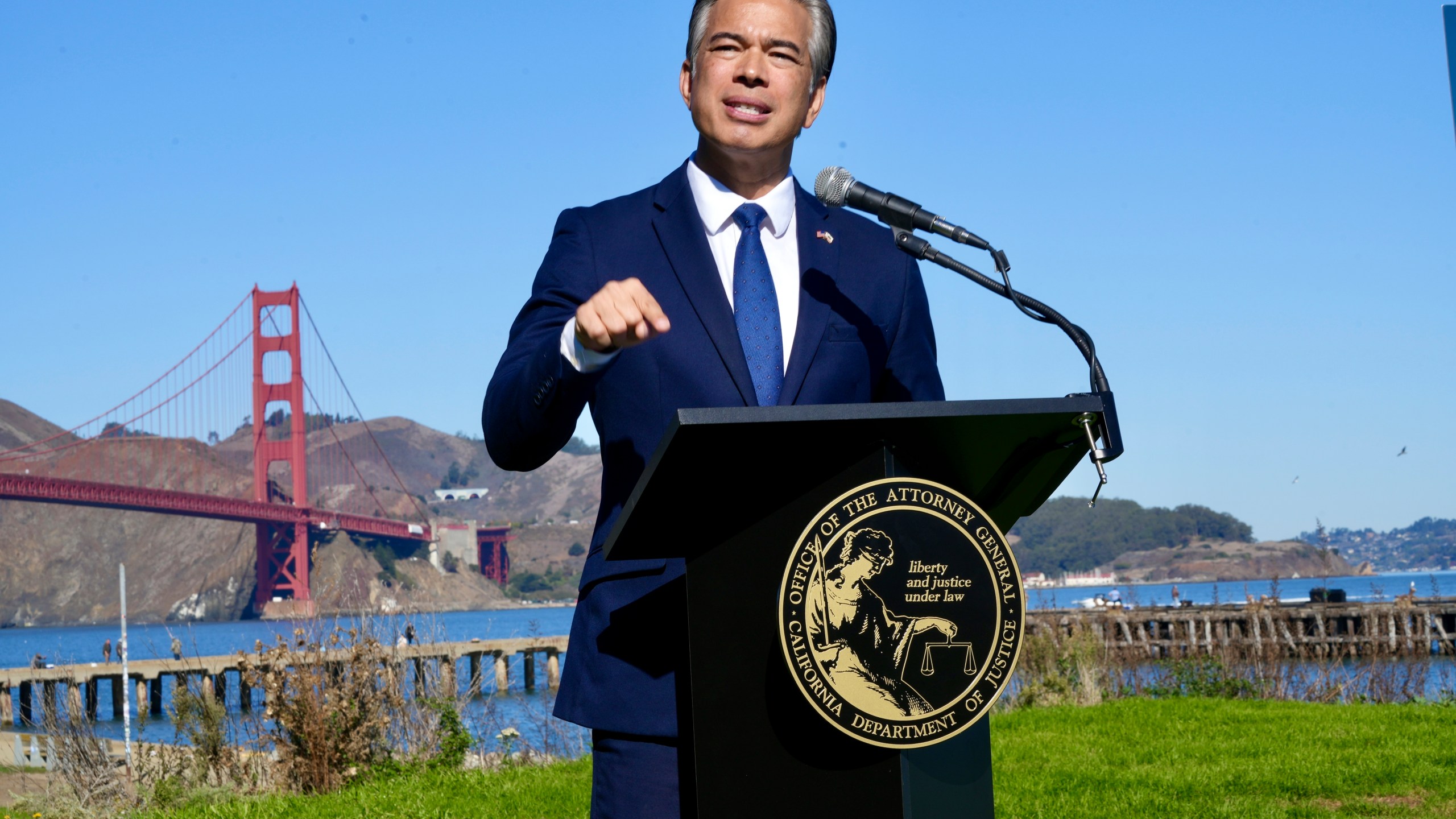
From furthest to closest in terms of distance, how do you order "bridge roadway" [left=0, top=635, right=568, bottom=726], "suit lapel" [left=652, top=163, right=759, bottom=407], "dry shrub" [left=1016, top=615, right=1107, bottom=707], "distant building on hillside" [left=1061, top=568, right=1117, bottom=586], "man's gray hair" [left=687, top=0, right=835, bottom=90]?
"distant building on hillside" [left=1061, top=568, right=1117, bottom=586] < "bridge roadway" [left=0, top=635, right=568, bottom=726] < "dry shrub" [left=1016, top=615, right=1107, bottom=707] < "man's gray hair" [left=687, top=0, right=835, bottom=90] < "suit lapel" [left=652, top=163, right=759, bottom=407]

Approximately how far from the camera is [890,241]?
197cm

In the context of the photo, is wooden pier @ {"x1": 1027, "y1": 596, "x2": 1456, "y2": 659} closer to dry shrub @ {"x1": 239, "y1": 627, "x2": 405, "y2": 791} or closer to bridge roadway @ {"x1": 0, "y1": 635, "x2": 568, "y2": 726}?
dry shrub @ {"x1": 239, "y1": 627, "x2": 405, "y2": 791}

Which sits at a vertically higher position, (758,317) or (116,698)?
(758,317)

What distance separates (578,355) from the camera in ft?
4.86

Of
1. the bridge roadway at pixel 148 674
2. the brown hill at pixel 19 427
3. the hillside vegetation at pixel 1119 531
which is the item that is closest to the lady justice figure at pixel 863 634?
the bridge roadway at pixel 148 674

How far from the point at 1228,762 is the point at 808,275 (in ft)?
20.1

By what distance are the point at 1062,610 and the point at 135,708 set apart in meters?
27.7

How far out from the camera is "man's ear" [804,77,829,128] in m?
1.96

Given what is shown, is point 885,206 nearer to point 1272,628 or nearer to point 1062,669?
point 1062,669

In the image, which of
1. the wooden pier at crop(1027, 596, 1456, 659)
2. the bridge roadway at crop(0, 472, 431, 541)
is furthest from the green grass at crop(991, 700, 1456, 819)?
the bridge roadway at crop(0, 472, 431, 541)

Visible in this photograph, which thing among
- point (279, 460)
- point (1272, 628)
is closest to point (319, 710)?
point (1272, 628)

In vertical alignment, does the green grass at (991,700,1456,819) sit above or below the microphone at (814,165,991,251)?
below

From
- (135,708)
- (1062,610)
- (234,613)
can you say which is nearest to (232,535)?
A: (234,613)

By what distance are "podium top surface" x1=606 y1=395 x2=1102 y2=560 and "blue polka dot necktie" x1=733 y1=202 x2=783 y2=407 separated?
32 centimetres
